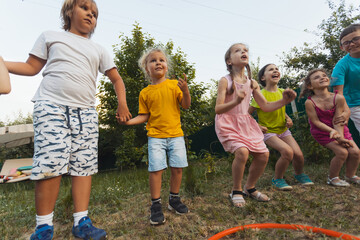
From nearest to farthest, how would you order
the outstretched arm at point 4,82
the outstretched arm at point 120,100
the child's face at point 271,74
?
the outstretched arm at point 4,82 < the outstretched arm at point 120,100 < the child's face at point 271,74

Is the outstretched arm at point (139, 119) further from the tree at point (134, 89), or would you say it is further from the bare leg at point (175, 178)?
the tree at point (134, 89)

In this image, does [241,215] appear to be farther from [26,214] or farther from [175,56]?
[175,56]

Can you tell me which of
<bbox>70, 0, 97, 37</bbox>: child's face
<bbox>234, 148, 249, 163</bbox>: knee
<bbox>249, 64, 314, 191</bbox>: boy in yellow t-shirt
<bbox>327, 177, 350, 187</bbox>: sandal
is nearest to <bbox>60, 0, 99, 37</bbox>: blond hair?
<bbox>70, 0, 97, 37</bbox>: child's face

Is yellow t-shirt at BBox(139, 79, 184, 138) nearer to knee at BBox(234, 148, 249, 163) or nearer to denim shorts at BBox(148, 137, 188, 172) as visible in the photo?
denim shorts at BBox(148, 137, 188, 172)

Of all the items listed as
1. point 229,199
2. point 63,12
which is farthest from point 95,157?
point 229,199

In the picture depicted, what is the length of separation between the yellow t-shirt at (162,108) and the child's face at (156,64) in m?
0.10

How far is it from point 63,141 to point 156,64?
1.13 meters

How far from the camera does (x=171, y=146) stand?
218 centimetres

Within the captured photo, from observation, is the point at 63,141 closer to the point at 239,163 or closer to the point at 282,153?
the point at 239,163

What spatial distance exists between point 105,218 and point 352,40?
353cm

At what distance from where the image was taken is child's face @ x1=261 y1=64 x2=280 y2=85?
125 inches

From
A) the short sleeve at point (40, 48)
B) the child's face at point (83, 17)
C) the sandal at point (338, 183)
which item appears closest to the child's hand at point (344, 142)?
the sandal at point (338, 183)

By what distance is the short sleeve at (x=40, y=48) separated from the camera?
1.74 m

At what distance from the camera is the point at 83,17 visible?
1880mm
